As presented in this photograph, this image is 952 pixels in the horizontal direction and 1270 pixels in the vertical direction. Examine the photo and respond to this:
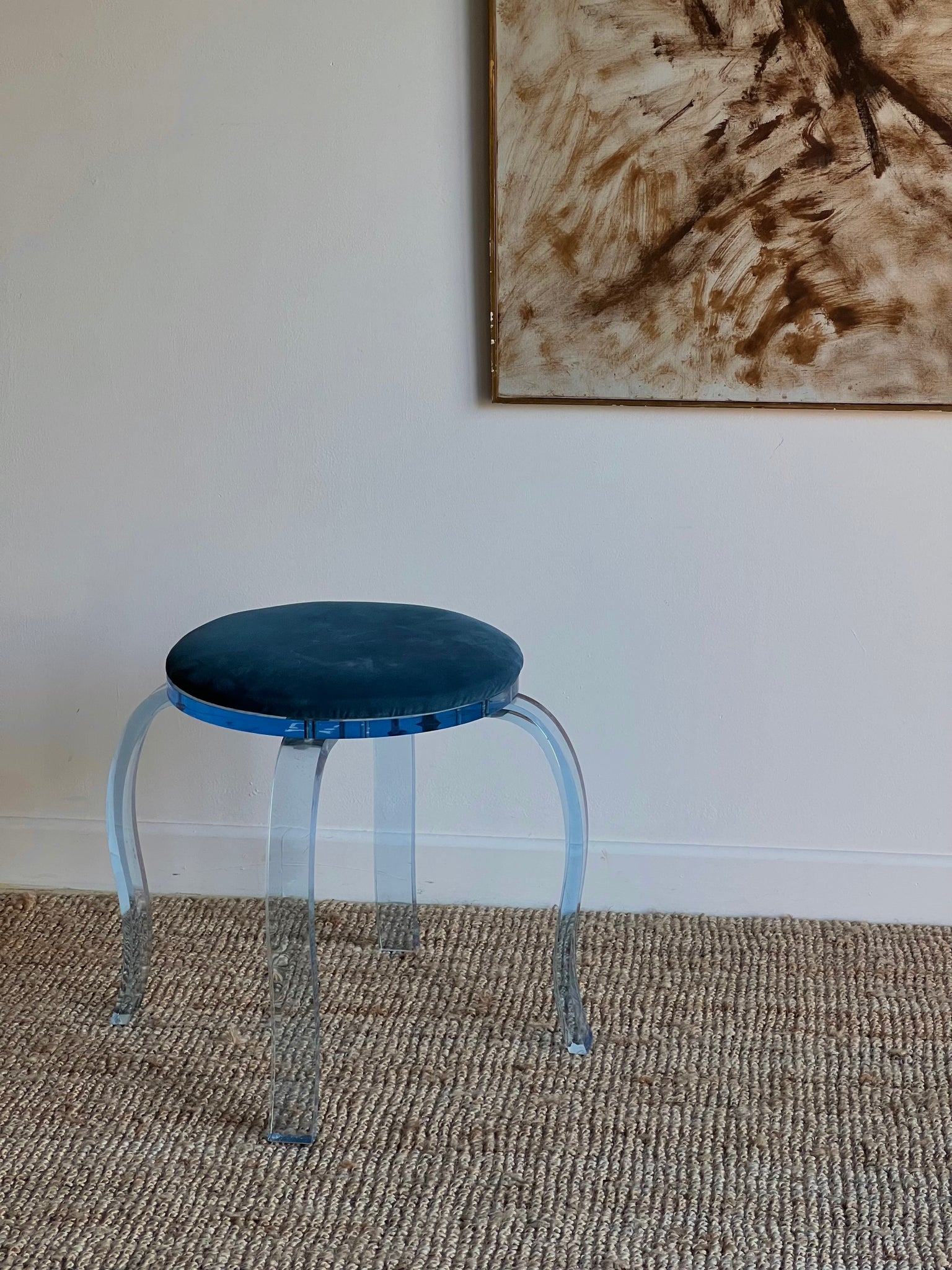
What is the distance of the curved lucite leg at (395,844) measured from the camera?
1.50 metres

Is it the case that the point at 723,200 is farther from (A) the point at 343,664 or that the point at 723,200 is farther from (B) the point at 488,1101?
(B) the point at 488,1101

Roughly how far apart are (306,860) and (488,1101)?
1.19ft

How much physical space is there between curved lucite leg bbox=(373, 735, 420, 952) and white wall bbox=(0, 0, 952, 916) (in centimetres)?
13

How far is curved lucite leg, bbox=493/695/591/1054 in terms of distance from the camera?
1.27 m

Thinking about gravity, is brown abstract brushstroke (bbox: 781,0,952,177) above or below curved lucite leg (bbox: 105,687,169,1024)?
above

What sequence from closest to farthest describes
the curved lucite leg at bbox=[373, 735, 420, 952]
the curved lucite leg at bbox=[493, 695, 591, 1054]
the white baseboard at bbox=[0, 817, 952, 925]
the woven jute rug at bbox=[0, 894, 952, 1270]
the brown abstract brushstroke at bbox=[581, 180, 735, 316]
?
the woven jute rug at bbox=[0, 894, 952, 1270] < the curved lucite leg at bbox=[493, 695, 591, 1054] < the brown abstract brushstroke at bbox=[581, 180, 735, 316] < the curved lucite leg at bbox=[373, 735, 420, 952] < the white baseboard at bbox=[0, 817, 952, 925]

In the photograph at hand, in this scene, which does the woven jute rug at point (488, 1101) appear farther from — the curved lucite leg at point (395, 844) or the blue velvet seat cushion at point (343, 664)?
the blue velvet seat cushion at point (343, 664)

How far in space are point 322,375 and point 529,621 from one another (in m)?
0.42

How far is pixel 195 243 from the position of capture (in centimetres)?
148

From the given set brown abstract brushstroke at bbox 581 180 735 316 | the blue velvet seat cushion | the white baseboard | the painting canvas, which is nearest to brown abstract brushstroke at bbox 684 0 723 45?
the painting canvas

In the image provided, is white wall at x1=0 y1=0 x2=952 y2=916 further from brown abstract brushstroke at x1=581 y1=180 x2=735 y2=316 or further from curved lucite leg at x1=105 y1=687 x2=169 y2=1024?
curved lucite leg at x1=105 y1=687 x2=169 y2=1024

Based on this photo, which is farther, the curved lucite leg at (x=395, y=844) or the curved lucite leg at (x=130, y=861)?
the curved lucite leg at (x=395, y=844)

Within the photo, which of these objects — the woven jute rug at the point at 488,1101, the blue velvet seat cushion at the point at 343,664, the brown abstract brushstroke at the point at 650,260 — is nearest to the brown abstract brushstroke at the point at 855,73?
the brown abstract brushstroke at the point at 650,260

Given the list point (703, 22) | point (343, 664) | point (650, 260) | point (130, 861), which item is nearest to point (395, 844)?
point (130, 861)
